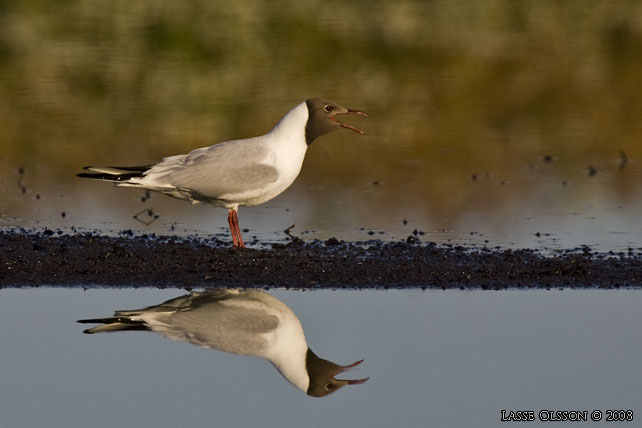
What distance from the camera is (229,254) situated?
978cm

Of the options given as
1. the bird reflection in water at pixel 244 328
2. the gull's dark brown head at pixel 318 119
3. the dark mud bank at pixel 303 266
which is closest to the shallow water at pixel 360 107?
the dark mud bank at pixel 303 266

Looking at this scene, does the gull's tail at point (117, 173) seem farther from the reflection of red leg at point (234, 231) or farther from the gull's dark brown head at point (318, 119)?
the gull's dark brown head at point (318, 119)

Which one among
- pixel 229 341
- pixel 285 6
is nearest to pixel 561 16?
pixel 285 6

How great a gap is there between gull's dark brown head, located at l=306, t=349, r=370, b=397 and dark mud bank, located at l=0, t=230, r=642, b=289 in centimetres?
210

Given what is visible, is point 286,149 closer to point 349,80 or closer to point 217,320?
point 217,320

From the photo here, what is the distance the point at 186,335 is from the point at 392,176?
22.0ft

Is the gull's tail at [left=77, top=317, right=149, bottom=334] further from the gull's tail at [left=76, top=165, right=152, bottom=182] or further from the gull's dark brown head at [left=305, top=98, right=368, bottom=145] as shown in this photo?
the gull's dark brown head at [left=305, top=98, right=368, bottom=145]

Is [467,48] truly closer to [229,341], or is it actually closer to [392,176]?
[392,176]

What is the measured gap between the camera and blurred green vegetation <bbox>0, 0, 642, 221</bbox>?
15.0 meters

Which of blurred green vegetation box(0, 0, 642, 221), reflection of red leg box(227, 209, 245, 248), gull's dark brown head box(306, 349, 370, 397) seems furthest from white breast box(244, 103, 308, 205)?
gull's dark brown head box(306, 349, 370, 397)

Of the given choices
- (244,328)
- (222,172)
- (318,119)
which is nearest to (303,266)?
(222,172)

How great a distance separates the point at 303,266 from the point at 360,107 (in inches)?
329

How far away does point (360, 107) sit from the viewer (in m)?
17.5

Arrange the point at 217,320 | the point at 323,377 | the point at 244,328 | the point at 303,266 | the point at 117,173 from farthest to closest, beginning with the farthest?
the point at 117,173 → the point at 303,266 → the point at 217,320 → the point at 244,328 → the point at 323,377
